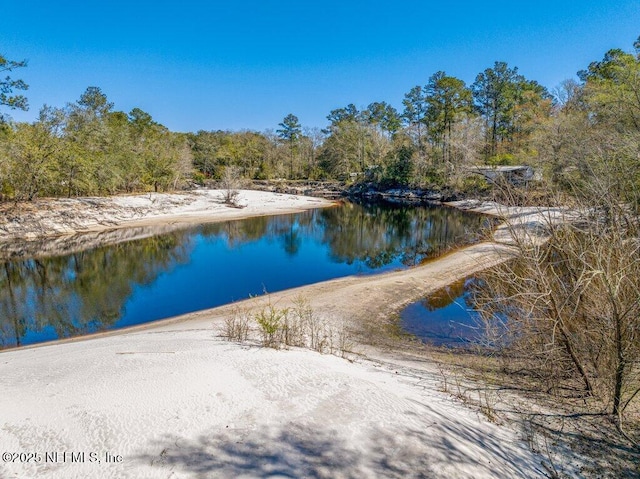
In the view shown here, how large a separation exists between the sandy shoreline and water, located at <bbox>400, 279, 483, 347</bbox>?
511 centimetres

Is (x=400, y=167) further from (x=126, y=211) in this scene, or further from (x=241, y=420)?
(x=241, y=420)

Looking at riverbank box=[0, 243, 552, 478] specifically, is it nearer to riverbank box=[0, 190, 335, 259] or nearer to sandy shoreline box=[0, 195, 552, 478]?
sandy shoreline box=[0, 195, 552, 478]

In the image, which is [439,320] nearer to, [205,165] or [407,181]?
[407,181]

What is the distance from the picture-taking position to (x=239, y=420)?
461 cm

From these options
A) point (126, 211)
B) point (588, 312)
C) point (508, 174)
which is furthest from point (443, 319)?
point (126, 211)

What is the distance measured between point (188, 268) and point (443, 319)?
1541 cm

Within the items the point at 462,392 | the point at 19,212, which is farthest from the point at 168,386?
the point at 19,212

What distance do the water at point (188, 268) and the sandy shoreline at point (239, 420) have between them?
3243 millimetres

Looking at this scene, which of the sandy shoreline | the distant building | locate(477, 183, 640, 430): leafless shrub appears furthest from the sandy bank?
locate(477, 183, 640, 430): leafless shrub

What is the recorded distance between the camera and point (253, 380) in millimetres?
5641

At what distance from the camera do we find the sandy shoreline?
→ 12.7 feet

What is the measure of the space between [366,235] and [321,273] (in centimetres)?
1246

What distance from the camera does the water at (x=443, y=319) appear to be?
11640 millimetres

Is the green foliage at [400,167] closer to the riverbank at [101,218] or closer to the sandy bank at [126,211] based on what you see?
the sandy bank at [126,211]
